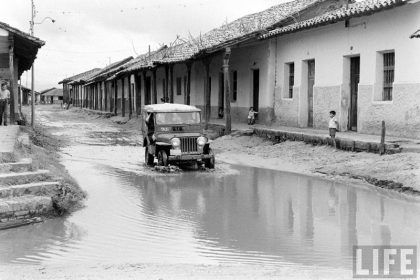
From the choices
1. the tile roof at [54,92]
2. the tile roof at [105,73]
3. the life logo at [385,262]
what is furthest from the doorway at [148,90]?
the tile roof at [54,92]

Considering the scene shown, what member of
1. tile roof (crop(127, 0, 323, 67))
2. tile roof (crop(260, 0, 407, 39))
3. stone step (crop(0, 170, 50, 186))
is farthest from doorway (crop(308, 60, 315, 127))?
stone step (crop(0, 170, 50, 186))

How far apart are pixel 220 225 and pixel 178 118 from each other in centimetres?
621

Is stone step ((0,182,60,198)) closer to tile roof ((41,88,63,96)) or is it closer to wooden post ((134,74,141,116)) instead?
wooden post ((134,74,141,116))

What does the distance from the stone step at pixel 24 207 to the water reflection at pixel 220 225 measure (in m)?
0.36

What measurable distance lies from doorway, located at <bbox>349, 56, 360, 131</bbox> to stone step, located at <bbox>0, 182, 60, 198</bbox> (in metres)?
11.4

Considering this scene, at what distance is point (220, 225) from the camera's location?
7840mm

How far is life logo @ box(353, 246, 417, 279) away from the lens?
5461mm

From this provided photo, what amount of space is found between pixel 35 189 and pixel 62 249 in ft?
7.18

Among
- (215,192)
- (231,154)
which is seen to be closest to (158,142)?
(215,192)

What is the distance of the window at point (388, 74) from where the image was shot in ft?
51.4

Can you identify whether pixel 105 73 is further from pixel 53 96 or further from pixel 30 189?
pixel 53 96

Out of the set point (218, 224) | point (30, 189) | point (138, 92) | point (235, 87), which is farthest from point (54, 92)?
point (218, 224)

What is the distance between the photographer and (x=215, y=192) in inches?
418

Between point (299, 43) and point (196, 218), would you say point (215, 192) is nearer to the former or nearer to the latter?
point (196, 218)
